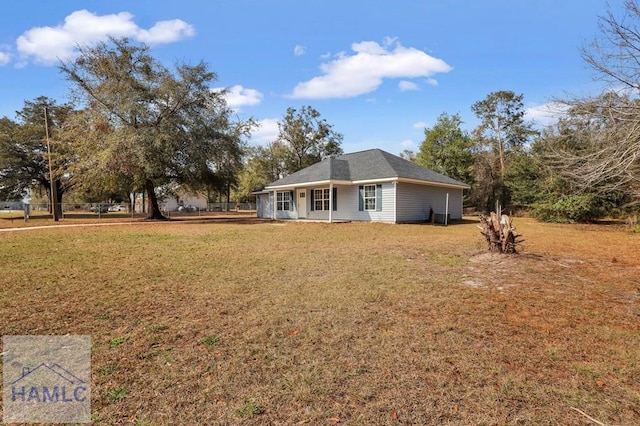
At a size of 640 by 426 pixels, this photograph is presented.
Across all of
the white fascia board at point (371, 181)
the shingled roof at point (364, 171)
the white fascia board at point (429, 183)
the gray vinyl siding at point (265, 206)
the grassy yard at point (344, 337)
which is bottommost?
the grassy yard at point (344, 337)

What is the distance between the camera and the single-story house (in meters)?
17.9

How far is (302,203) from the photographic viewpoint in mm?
21781

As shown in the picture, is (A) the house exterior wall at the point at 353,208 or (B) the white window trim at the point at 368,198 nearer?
(A) the house exterior wall at the point at 353,208

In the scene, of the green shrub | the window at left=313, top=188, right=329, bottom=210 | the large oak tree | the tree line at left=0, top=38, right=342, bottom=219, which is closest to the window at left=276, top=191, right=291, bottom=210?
the window at left=313, top=188, right=329, bottom=210

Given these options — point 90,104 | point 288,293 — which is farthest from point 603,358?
point 90,104

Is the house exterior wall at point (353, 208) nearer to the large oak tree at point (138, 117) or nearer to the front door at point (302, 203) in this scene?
the front door at point (302, 203)

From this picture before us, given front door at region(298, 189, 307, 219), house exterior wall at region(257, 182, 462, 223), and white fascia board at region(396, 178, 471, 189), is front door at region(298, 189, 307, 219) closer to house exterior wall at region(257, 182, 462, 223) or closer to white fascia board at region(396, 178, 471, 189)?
house exterior wall at region(257, 182, 462, 223)

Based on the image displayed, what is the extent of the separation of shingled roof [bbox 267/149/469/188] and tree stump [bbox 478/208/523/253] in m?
9.57

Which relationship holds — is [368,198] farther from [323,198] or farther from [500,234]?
[500,234]

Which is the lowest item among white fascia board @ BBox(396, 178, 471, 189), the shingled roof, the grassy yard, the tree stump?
the grassy yard

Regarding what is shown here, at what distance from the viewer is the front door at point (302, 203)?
21.5 meters

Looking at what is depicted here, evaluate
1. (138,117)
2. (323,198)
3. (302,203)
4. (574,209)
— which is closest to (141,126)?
(138,117)

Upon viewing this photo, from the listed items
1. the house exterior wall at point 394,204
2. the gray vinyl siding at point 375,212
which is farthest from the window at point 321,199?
the gray vinyl siding at point 375,212

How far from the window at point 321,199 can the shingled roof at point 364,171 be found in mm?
1062
